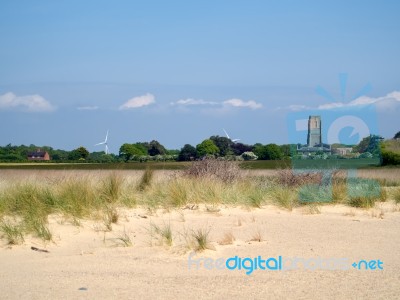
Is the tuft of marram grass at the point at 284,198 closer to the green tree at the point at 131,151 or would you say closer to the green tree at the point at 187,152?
the green tree at the point at 187,152

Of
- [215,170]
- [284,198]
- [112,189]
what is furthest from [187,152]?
[284,198]

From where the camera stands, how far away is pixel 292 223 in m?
10.6

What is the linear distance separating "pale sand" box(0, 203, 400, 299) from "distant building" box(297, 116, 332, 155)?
447 cm

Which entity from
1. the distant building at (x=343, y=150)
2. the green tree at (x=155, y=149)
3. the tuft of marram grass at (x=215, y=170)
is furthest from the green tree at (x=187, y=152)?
the distant building at (x=343, y=150)

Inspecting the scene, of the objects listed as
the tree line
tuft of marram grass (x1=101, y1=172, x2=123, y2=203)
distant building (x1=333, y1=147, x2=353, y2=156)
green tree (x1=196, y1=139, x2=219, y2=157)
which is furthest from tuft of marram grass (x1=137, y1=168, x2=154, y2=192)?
green tree (x1=196, y1=139, x2=219, y2=157)

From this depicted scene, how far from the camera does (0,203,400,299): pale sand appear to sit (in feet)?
21.2

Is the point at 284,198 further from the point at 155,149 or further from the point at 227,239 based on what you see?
the point at 155,149

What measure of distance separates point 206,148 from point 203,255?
68.2ft

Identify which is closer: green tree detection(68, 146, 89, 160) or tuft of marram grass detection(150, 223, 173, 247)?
tuft of marram grass detection(150, 223, 173, 247)

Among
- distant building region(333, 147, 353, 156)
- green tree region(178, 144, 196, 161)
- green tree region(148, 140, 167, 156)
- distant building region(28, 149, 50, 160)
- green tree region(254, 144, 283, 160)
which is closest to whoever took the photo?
distant building region(333, 147, 353, 156)

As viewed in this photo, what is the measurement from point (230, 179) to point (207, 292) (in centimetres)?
1215

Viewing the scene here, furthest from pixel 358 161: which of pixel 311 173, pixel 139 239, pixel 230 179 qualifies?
pixel 139 239

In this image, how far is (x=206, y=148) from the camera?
93.9 ft

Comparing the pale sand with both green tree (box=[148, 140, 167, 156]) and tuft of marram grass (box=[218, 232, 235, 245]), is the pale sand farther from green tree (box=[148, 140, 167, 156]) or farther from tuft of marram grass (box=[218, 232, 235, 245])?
green tree (box=[148, 140, 167, 156])
